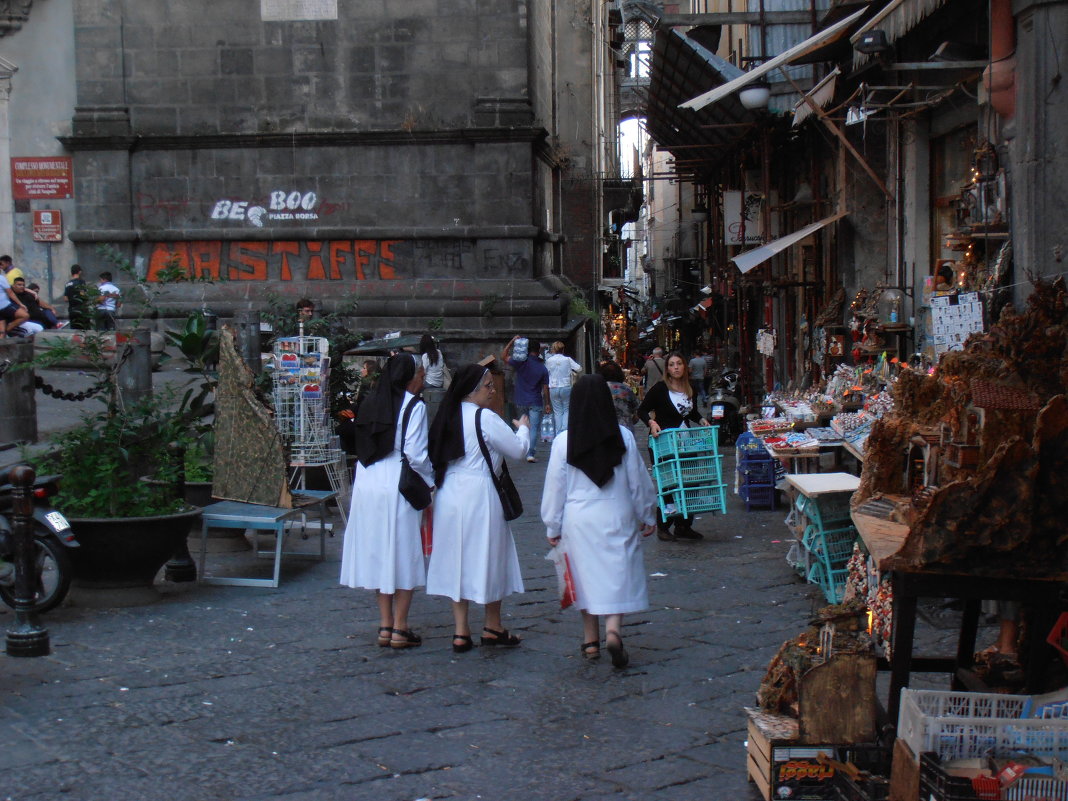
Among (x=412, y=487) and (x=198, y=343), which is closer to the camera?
(x=412, y=487)

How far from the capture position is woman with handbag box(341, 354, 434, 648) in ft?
21.9

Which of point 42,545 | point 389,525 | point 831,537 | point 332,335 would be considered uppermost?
point 332,335

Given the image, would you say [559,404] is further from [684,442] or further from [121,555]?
[121,555]

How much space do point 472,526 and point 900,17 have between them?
497 centimetres

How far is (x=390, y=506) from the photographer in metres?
6.68

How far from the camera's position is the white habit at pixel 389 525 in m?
6.67

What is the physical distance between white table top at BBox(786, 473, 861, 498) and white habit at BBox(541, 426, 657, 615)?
4.66 feet

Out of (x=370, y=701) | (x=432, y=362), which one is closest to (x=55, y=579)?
(x=370, y=701)

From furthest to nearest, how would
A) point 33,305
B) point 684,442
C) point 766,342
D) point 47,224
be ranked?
point 766,342
point 47,224
point 33,305
point 684,442

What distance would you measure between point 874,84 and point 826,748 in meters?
8.90

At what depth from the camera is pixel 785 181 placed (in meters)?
20.1

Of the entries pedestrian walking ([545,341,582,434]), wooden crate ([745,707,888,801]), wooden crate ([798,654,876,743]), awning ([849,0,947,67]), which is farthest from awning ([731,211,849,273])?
wooden crate ([745,707,888,801])

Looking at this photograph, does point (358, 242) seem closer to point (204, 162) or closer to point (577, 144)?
point (204, 162)

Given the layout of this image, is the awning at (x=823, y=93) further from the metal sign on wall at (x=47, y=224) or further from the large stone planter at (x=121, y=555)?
the metal sign on wall at (x=47, y=224)
